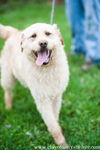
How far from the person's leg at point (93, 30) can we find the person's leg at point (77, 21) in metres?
0.65

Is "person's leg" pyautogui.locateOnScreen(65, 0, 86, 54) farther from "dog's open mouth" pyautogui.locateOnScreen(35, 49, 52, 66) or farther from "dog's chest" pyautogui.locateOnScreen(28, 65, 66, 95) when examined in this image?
"dog's open mouth" pyautogui.locateOnScreen(35, 49, 52, 66)

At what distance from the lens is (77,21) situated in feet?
24.0

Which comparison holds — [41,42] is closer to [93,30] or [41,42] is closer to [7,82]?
[7,82]

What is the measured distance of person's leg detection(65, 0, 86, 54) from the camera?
23.0ft

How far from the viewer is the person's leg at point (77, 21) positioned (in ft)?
23.0

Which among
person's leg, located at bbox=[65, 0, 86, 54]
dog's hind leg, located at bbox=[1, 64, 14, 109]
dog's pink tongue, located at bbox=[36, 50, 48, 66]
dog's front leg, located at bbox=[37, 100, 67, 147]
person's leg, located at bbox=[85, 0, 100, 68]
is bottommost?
dog's front leg, located at bbox=[37, 100, 67, 147]

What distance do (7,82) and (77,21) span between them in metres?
2.75

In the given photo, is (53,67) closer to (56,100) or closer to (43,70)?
(43,70)

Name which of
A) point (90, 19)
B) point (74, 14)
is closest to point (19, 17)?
point (74, 14)

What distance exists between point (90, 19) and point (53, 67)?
258 cm

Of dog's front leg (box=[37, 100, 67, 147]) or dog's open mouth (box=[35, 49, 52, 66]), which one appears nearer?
dog's open mouth (box=[35, 49, 52, 66])

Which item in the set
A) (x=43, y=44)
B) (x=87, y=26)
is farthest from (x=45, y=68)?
(x=87, y=26)

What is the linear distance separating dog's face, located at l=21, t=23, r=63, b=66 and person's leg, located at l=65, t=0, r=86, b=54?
3111 millimetres

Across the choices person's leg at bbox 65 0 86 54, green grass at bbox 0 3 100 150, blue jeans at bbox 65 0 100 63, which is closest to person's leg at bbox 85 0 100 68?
blue jeans at bbox 65 0 100 63
